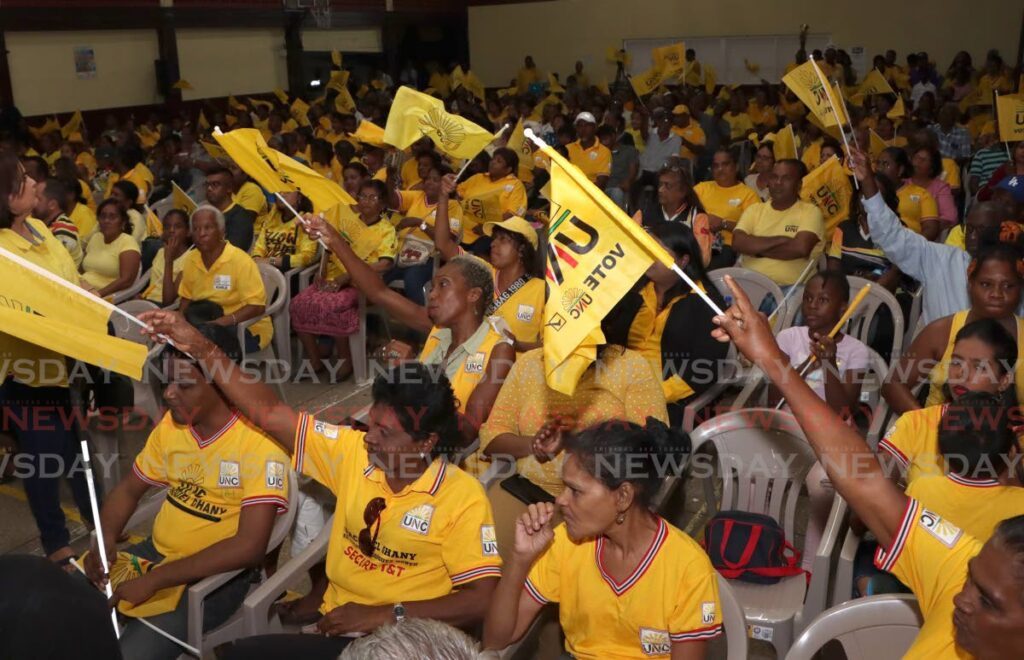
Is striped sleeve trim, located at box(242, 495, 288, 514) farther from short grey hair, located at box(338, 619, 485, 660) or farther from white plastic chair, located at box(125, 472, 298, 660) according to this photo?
short grey hair, located at box(338, 619, 485, 660)

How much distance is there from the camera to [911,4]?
1517 cm

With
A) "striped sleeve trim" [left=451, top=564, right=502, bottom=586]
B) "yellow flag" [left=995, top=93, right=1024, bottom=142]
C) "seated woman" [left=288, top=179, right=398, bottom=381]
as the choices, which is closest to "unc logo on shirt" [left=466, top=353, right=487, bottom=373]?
"striped sleeve trim" [left=451, top=564, right=502, bottom=586]

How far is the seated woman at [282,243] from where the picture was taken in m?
6.28

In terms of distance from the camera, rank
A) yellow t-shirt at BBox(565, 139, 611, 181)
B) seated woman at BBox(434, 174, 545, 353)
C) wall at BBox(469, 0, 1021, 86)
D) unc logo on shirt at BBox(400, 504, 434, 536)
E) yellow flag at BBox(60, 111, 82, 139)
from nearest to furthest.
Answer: unc logo on shirt at BBox(400, 504, 434, 536) < seated woman at BBox(434, 174, 545, 353) < yellow t-shirt at BBox(565, 139, 611, 181) < yellow flag at BBox(60, 111, 82, 139) < wall at BBox(469, 0, 1021, 86)

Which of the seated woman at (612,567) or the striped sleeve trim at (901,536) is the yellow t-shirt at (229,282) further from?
the striped sleeve trim at (901,536)

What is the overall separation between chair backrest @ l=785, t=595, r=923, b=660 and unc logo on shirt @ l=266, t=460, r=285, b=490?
1.48 metres

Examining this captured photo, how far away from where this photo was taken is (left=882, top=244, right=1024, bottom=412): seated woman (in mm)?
3400

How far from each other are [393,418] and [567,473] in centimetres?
A: 55

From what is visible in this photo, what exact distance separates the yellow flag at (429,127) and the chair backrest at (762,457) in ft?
8.17

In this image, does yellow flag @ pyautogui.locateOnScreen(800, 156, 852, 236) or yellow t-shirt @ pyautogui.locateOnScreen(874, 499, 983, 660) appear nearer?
yellow t-shirt @ pyautogui.locateOnScreen(874, 499, 983, 660)

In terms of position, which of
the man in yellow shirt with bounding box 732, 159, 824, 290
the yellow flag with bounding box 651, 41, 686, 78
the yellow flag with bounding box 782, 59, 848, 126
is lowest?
the man in yellow shirt with bounding box 732, 159, 824, 290

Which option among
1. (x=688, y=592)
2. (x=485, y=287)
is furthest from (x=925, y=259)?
(x=688, y=592)

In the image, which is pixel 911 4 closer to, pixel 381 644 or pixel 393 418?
pixel 393 418

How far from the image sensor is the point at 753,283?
4980 millimetres
